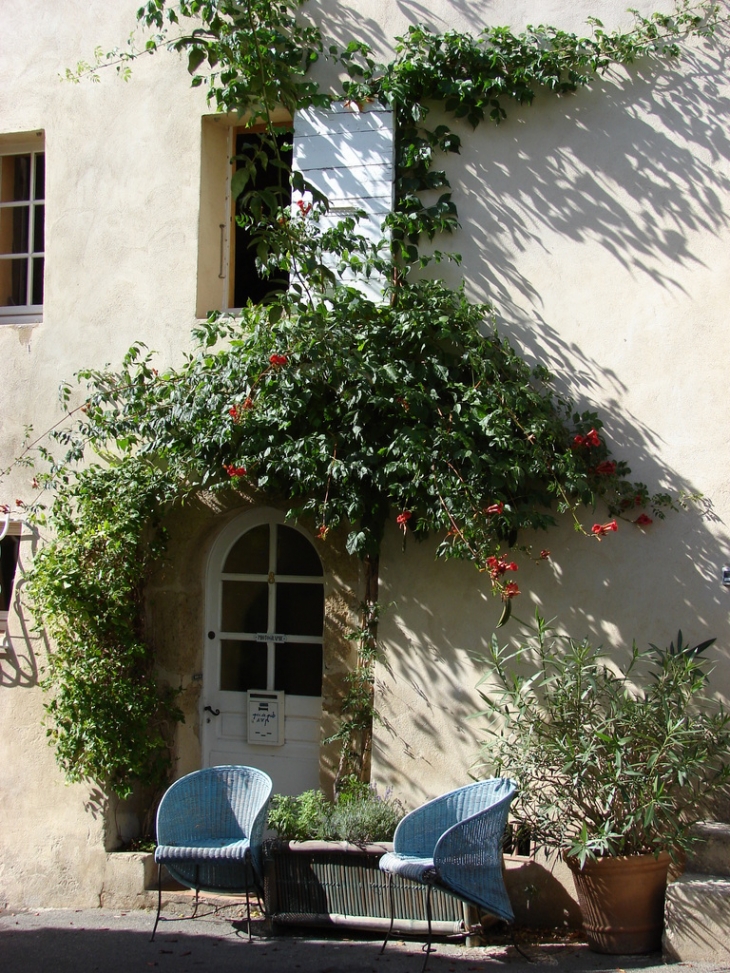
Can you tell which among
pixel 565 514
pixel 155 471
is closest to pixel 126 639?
pixel 155 471

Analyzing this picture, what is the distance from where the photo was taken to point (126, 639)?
21.3 feet

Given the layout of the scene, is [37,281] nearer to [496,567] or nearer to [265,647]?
[265,647]

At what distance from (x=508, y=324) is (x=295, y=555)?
1953mm

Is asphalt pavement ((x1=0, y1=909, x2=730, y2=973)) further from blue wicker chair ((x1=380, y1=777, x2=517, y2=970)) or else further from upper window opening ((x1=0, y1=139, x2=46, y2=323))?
upper window opening ((x1=0, y1=139, x2=46, y2=323))

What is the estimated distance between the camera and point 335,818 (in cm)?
566

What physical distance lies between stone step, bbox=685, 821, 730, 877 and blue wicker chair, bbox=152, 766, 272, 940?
86.8 inches

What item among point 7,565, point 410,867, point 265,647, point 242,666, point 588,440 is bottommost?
point 410,867

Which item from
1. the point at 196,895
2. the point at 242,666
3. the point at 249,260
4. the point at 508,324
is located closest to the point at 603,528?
the point at 508,324

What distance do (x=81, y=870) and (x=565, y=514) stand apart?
3616 millimetres

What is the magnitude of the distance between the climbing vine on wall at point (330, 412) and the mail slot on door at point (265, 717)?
527 mm

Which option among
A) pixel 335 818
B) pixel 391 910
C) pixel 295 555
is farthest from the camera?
pixel 295 555

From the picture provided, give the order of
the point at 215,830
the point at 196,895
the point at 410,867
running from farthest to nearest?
1. the point at 196,895
2. the point at 215,830
3. the point at 410,867

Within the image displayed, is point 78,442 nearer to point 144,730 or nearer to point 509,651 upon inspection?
point 144,730

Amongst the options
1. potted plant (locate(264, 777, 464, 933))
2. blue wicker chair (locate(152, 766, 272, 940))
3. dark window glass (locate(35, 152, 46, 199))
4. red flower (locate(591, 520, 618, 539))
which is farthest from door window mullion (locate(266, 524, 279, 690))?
dark window glass (locate(35, 152, 46, 199))
